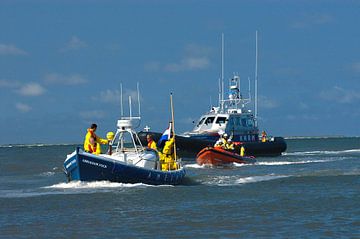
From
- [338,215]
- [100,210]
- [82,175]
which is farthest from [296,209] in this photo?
[82,175]

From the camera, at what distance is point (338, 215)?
18.3 m

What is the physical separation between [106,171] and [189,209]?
16.7 ft

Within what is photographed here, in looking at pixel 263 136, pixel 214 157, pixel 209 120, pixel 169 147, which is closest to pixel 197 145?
pixel 209 120

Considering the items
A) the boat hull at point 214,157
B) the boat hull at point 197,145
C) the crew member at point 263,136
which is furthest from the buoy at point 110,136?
the crew member at point 263,136

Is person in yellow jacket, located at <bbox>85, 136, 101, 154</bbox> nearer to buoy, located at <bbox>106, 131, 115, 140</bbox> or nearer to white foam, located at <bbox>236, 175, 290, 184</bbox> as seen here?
buoy, located at <bbox>106, 131, 115, 140</bbox>

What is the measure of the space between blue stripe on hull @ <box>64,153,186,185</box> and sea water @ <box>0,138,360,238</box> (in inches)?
11.4

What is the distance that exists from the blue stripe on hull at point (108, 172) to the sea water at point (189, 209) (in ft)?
0.95

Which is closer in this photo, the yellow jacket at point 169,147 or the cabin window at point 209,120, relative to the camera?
the yellow jacket at point 169,147

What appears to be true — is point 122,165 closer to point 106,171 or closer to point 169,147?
point 106,171

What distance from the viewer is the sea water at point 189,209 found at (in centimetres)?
1636

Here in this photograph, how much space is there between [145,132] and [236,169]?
1159cm

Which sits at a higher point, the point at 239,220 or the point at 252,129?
the point at 252,129

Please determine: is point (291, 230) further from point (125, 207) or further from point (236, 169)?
point (236, 169)

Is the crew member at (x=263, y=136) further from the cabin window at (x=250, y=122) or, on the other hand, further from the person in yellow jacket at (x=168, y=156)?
the person in yellow jacket at (x=168, y=156)
